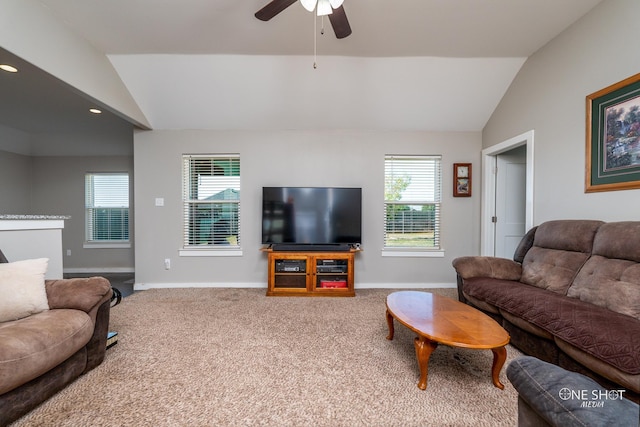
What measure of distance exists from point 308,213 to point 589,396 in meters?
2.94

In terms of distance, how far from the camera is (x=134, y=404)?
139cm

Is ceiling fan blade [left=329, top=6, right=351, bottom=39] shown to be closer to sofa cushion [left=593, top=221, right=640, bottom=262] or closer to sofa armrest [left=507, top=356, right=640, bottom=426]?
sofa armrest [left=507, top=356, right=640, bottom=426]

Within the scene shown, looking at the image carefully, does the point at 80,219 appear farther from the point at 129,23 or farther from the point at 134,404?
the point at 134,404

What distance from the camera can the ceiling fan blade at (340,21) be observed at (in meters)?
1.69

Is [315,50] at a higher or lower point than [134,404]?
higher

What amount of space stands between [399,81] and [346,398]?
338 centimetres

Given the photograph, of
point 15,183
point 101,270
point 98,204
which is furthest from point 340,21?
point 15,183

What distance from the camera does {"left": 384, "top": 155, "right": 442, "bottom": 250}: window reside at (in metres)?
3.71

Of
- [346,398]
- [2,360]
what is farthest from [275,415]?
[2,360]

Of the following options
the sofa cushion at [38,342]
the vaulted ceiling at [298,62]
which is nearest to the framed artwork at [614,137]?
the vaulted ceiling at [298,62]

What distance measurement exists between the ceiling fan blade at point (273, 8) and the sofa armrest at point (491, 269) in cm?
270

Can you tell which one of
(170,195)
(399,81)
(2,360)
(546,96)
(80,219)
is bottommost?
(2,360)

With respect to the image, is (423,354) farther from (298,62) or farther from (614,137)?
(298,62)

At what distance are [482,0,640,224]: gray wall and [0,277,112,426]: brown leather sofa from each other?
159 inches
